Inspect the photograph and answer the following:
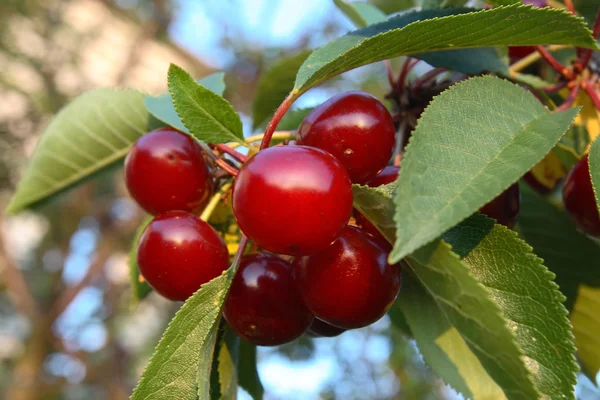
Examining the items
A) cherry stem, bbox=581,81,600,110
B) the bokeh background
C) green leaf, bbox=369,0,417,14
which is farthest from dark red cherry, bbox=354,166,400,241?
the bokeh background

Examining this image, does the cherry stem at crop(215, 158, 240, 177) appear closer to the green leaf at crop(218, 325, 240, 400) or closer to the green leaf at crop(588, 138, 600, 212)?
the green leaf at crop(218, 325, 240, 400)

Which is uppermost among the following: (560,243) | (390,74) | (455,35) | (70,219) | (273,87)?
(455,35)

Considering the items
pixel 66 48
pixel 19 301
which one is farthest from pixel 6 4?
pixel 19 301

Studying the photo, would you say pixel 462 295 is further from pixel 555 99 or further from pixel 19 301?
pixel 19 301

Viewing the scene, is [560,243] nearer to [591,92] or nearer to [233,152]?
[591,92]

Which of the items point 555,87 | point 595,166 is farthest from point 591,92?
point 595,166

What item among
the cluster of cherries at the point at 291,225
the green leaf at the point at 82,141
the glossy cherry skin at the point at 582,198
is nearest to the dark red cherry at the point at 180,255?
the cluster of cherries at the point at 291,225

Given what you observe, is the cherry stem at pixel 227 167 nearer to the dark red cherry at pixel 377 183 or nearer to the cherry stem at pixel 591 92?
the dark red cherry at pixel 377 183
